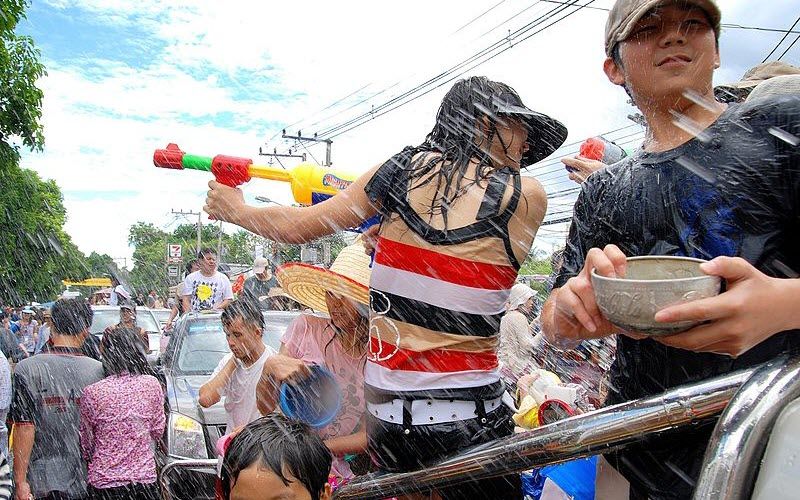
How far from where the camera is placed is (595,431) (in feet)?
4.06

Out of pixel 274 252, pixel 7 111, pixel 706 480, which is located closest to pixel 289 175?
pixel 706 480

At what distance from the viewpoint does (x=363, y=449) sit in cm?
270

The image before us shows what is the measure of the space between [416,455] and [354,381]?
1.26m

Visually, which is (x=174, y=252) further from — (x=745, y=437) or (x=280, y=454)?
(x=745, y=437)

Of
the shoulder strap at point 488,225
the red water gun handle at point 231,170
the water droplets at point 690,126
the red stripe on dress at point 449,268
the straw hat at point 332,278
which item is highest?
the water droplets at point 690,126

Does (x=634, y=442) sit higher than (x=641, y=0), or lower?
lower

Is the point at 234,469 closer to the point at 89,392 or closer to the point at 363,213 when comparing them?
the point at 363,213

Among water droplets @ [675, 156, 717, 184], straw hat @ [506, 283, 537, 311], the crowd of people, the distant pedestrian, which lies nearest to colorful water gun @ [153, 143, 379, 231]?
the crowd of people

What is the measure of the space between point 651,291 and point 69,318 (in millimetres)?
4898

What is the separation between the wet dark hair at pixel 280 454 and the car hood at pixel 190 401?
11.3 feet

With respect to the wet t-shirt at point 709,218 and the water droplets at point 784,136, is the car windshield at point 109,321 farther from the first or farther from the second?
the water droplets at point 784,136

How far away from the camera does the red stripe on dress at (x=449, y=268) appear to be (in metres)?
1.99

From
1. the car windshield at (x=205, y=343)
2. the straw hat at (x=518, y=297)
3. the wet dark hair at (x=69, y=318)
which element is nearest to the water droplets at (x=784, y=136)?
the wet dark hair at (x=69, y=318)

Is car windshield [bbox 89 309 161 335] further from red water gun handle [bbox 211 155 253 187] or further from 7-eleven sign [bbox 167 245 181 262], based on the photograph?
7-eleven sign [bbox 167 245 181 262]
